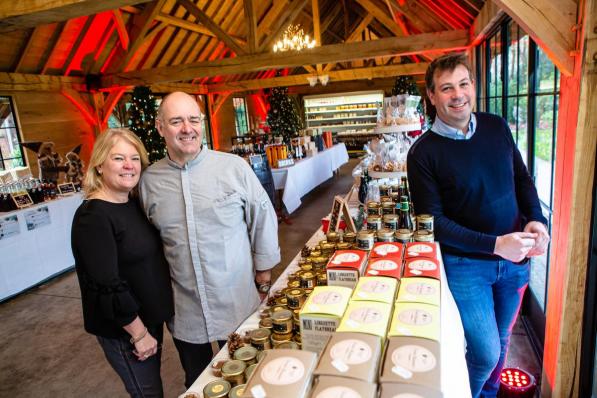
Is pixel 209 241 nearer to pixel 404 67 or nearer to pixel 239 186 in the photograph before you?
pixel 239 186

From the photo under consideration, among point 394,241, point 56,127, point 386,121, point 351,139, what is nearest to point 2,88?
point 56,127

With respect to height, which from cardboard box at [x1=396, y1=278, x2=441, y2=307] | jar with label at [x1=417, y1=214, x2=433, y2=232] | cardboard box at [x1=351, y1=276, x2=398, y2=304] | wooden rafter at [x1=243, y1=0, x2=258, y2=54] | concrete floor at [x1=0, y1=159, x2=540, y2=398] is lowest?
concrete floor at [x1=0, y1=159, x2=540, y2=398]

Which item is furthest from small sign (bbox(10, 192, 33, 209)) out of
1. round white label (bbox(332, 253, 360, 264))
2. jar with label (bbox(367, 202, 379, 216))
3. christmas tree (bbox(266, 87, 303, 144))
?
christmas tree (bbox(266, 87, 303, 144))

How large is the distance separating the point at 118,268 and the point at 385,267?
106 cm

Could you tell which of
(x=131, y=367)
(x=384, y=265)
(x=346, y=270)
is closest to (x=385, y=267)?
(x=384, y=265)

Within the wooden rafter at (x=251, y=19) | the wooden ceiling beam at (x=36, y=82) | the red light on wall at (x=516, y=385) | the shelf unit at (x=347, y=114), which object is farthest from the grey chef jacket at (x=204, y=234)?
the shelf unit at (x=347, y=114)

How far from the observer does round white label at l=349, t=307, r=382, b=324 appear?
34.2 inches

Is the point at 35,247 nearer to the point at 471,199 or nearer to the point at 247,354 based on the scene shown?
the point at 247,354

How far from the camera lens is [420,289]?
1.00m

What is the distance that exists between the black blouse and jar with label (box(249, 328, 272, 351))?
609mm

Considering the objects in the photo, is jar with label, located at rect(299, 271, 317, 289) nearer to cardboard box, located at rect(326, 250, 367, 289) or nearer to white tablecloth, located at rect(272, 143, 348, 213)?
cardboard box, located at rect(326, 250, 367, 289)

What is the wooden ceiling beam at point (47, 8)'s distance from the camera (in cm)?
312

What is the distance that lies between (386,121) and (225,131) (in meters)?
11.8

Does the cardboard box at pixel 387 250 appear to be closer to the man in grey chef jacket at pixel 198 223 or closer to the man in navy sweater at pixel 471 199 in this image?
the man in navy sweater at pixel 471 199
